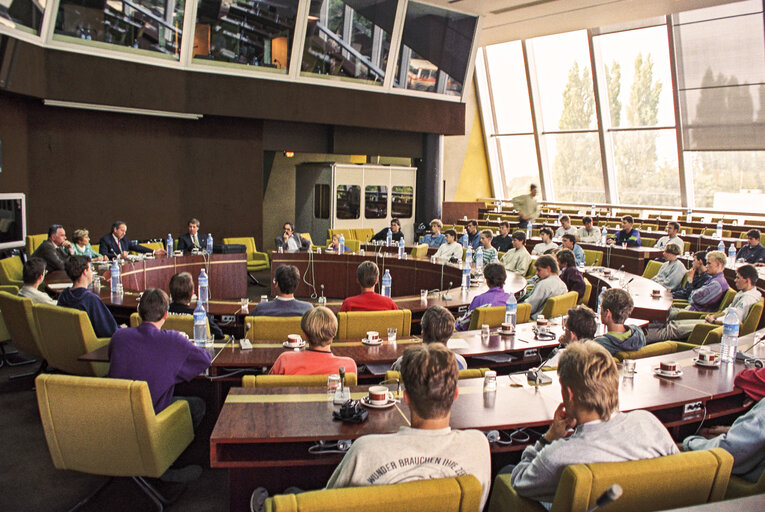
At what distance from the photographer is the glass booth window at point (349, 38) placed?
1160cm

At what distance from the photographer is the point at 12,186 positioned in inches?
350

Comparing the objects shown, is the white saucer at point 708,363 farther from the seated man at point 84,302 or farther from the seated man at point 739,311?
the seated man at point 84,302

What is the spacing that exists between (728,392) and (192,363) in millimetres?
2986

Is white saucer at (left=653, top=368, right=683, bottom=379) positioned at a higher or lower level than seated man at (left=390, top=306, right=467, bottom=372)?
lower

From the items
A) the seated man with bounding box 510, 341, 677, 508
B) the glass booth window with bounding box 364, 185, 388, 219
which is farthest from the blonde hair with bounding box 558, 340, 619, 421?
the glass booth window with bounding box 364, 185, 388, 219

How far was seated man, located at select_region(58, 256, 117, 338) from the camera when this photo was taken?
4.92m

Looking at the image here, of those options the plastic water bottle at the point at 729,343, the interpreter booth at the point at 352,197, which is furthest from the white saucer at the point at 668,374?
the interpreter booth at the point at 352,197

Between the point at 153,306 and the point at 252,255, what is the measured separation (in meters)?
7.52

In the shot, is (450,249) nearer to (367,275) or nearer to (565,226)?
(565,226)

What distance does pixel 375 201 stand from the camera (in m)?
13.9

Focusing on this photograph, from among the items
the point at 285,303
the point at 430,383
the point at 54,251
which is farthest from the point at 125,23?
the point at 430,383

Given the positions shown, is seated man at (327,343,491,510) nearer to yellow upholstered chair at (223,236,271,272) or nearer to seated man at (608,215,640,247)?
yellow upholstered chair at (223,236,271,272)

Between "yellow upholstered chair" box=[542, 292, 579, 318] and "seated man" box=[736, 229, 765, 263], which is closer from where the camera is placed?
"yellow upholstered chair" box=[542, 292, 579, 318]

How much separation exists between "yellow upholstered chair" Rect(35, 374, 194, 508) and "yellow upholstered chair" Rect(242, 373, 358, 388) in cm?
47
